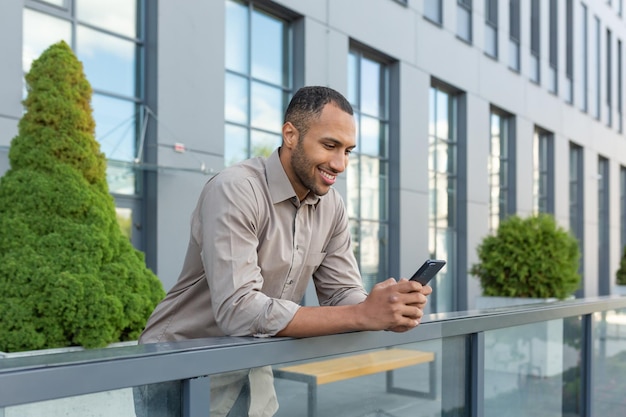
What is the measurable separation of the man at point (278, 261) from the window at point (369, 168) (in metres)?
10.4

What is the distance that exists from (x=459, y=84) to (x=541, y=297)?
7.24 m

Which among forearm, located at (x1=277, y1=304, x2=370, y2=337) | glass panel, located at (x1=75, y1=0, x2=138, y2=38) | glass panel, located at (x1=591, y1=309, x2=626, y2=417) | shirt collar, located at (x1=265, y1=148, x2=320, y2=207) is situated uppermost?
glass panel, located at (x1=75, y1=0, x2=138, y2=38)

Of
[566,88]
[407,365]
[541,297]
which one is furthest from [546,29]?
[407,365]

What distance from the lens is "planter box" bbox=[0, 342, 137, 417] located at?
4.62 ft

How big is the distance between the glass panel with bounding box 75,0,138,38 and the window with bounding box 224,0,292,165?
1.77 metres

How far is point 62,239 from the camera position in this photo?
16.8 ft

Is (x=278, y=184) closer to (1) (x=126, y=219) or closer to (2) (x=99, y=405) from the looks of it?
(2) (x=99, y=405)

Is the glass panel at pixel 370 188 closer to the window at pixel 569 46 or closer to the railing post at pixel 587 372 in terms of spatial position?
the railing post at pixel 587 372

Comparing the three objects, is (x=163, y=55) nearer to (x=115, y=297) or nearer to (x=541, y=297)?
(x=115, y=297)

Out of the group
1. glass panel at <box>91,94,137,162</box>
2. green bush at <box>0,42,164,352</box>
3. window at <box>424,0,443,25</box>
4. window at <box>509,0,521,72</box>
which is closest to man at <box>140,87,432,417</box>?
green bush at <box>0,42,164,352</box>

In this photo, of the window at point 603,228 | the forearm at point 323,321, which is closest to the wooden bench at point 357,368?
the forearm at point 323,321

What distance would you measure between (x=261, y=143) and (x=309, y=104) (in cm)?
899

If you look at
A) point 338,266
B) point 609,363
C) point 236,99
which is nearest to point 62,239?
point 338,266

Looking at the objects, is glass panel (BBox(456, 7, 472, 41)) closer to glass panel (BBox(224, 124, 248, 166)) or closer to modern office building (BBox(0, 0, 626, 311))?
modern office building (BBox(0, 0, 626, 311))
